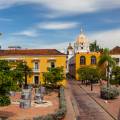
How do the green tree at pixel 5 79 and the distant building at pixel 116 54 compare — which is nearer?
the green tree at pixel 5 79

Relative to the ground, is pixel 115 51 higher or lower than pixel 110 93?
higher

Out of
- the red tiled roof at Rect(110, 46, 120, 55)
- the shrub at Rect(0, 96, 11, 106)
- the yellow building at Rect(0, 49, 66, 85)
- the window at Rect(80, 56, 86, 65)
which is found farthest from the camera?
the window at Rect(80, 56, 86, 65)

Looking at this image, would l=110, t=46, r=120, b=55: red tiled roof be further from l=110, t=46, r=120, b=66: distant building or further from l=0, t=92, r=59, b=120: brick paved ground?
l=0, t=92, r=59, b=120: brick paved ground

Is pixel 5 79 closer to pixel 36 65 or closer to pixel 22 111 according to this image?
pixel 22 111

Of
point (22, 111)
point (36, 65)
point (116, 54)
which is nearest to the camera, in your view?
point (22, 111)

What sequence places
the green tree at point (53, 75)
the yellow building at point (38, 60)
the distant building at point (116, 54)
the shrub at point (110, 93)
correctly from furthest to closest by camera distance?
the distant building at point (116, 54)
the yellow building at point (38, 60)
the green tree at point (53, 75)
the shrub at point (110, 93)

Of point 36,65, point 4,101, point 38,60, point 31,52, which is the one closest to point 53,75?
point 38,60

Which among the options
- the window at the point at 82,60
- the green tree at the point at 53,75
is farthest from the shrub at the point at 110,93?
the window at the point at 82,60

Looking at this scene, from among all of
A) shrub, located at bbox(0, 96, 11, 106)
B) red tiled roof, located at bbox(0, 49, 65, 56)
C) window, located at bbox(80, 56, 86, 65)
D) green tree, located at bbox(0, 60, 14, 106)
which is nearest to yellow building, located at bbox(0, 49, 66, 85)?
red tiled roof, located at bbox(0, 49, 65, 56)

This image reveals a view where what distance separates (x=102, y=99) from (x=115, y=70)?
91.9ft

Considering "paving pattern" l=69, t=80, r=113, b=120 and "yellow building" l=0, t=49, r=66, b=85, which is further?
"yellow building" l=0, t=49, r=66, b=85

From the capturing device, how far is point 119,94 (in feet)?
200

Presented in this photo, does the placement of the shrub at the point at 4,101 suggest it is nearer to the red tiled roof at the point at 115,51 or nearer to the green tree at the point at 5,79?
the green tree at the point at 5,79

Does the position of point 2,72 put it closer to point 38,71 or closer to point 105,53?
point 105,53
